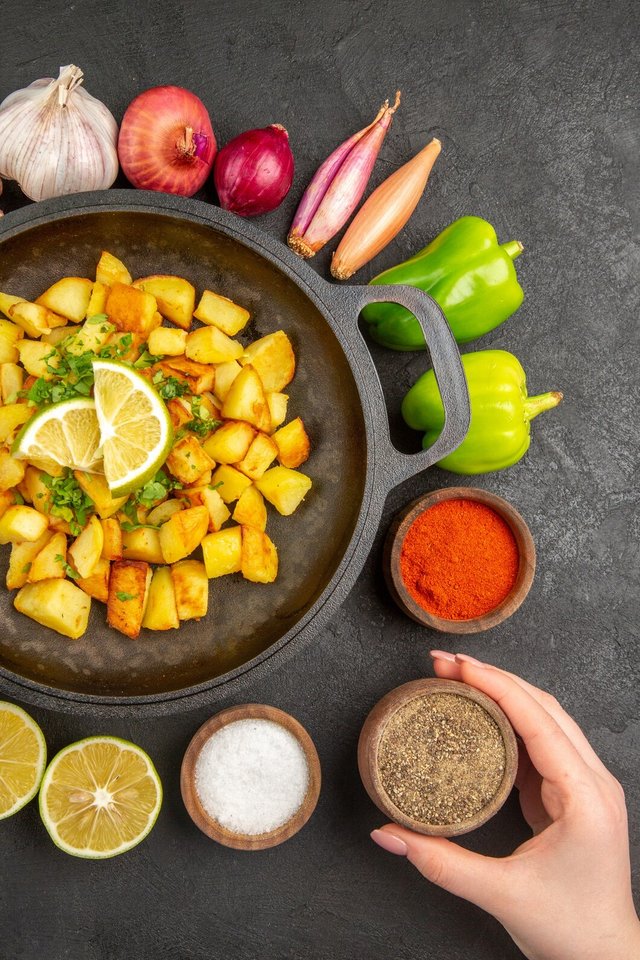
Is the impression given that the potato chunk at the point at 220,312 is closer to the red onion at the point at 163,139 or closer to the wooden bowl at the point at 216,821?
the red onion at the point at 163,139

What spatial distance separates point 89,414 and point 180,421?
242 mm

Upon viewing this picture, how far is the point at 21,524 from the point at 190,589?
0.47 m

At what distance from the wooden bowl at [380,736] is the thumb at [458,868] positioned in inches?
1.6

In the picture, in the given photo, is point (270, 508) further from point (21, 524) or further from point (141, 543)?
point (21, 524)

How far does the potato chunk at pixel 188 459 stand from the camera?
188cm

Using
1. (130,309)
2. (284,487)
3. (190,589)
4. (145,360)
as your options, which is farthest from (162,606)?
(130,309)

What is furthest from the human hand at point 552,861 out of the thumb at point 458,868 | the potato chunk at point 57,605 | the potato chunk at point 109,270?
the potato chunk at point 109,270

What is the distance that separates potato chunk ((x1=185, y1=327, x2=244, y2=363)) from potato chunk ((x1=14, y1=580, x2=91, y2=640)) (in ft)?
2.38

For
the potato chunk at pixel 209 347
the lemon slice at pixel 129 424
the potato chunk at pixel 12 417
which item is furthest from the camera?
the potato chunk at pixel 209 347

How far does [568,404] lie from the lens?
2.31 metres

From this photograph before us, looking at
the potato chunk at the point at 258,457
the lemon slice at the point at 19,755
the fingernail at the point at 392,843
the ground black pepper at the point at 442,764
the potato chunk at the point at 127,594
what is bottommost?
the fingernail at the point at 392,843

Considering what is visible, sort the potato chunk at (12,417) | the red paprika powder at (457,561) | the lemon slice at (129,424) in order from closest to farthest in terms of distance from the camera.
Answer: the lemon slice at (129,424) → the potato chunk at (12,417) → the red paprika powder at (457,561)

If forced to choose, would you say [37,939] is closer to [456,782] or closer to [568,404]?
[456,782]

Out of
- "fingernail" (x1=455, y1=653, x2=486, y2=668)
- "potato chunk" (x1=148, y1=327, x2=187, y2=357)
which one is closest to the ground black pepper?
"fingernail" (x1=455, y1=653, x2=486, y2=668)
